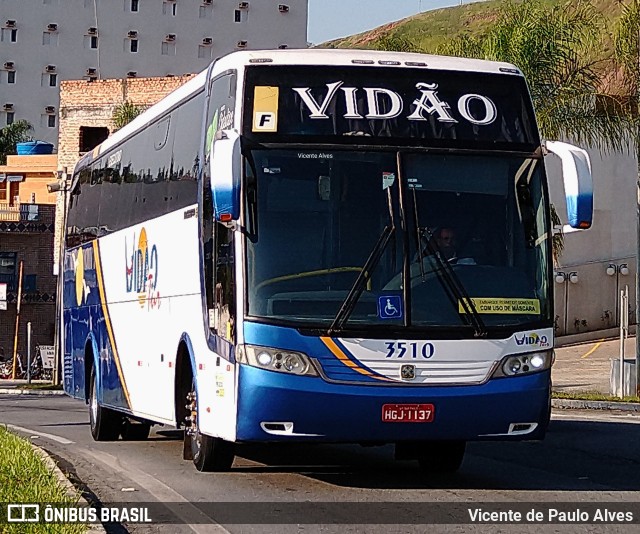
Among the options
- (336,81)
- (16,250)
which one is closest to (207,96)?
(336,81)

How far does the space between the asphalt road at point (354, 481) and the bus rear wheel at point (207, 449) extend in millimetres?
106

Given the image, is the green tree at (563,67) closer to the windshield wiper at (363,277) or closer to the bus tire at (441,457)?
the bus tire at (441,457)

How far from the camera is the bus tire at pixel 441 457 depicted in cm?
1310

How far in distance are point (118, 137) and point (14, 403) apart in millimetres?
17119

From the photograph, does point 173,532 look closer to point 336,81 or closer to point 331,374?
point 331,374

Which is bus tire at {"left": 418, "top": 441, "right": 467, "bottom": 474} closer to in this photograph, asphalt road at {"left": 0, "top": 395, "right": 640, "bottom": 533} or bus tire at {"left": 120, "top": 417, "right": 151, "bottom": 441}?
asphalt road at {"left": 0, "top": 395, "right": 640, "bottom": 533}

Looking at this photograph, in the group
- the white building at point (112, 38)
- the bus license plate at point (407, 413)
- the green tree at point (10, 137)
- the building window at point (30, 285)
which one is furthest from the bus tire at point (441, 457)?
the white building at point (112, 38)

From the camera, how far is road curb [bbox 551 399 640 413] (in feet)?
79.8

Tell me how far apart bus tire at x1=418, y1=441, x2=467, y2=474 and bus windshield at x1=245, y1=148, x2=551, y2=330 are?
229 centimetres

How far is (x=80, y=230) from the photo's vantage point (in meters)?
20.5

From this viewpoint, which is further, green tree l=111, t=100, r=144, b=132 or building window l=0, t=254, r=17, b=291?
building window l=0, t=254, r=17, b=291

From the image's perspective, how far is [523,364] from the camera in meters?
11.2

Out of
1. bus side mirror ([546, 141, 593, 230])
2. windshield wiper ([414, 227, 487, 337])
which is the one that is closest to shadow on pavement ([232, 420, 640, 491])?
windshield wiper ([414, 227, 487, 337])

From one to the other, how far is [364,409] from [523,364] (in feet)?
4.59
